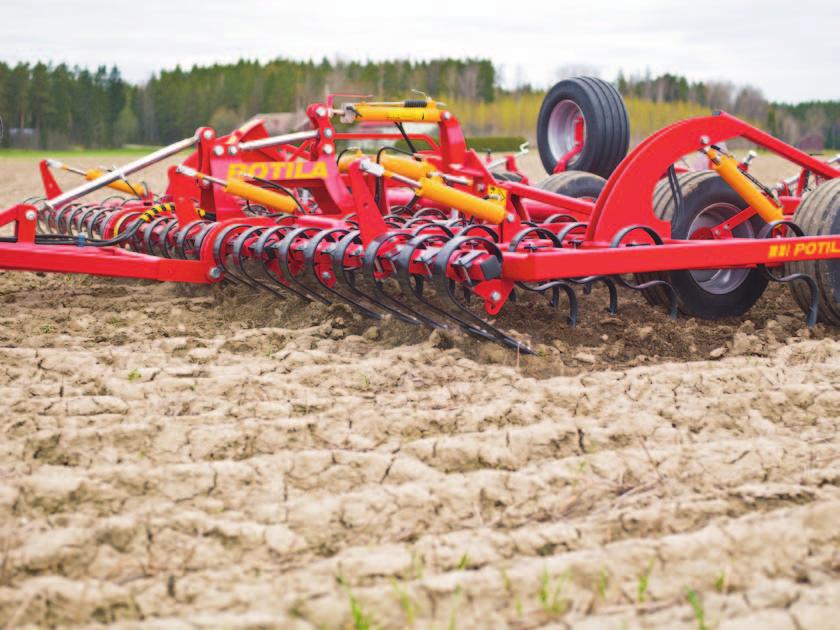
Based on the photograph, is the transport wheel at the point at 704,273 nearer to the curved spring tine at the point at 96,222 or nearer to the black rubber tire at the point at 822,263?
the black rubber tire at the point at 822,263

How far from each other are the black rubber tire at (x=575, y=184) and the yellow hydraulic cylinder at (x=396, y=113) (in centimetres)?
119

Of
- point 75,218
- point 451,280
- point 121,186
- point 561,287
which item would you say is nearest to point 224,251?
point 451,280

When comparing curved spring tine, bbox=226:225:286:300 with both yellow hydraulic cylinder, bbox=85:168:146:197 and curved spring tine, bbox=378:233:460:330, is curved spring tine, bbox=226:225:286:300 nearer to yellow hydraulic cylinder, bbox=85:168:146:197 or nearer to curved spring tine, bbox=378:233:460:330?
curved spring tine, bbox=378:233:460:330

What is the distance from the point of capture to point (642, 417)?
3.84m

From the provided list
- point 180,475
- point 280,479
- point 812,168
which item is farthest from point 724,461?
point 812,168

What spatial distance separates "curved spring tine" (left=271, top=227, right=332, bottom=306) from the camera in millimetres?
5844

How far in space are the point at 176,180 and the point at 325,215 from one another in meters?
1.09

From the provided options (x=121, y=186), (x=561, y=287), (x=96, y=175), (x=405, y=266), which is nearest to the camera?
(x=405, y=266)

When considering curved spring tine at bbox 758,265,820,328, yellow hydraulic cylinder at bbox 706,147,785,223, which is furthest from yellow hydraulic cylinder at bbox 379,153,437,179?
curved spring tine at bbox 758,265,820,328

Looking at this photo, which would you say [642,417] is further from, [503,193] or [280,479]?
[503,193]

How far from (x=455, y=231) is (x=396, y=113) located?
245cm

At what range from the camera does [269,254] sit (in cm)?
606

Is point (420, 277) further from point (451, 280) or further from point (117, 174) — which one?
point (117, 174)

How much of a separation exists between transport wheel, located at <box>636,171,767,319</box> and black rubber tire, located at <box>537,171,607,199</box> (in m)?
1.71
